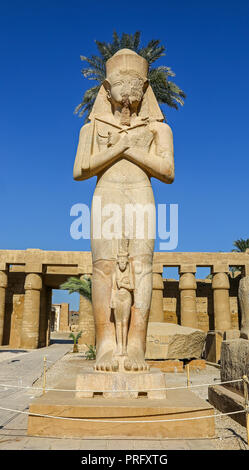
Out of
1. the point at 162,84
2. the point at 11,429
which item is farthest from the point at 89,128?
the point at 162,84

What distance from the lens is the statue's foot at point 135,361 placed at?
3.59 metres

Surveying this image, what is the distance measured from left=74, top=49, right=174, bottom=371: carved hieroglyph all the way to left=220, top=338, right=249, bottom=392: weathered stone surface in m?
1.45

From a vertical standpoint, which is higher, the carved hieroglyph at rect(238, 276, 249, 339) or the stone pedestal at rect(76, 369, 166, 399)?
the carved hieroglyph at rect(238, 276, 249, 339)

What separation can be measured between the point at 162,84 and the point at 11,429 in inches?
606

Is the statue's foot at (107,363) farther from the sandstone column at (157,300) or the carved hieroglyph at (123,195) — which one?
the sandstone column at (157,300)

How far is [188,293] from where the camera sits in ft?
66.8

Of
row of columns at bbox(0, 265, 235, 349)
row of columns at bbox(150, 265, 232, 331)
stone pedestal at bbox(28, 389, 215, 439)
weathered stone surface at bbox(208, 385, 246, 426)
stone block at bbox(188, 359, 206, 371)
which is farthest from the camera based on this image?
row of columns at bbox(150, 265, 232, 331)

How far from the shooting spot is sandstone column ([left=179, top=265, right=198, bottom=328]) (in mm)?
20078

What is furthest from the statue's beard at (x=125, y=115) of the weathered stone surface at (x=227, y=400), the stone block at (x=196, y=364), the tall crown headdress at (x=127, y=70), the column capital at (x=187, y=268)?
the column capital at (x=187, y=268)

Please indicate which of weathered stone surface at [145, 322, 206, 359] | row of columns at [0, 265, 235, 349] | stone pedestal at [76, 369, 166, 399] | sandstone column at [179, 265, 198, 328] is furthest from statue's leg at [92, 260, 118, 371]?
Result: sandstone column at [179, 265, 198, 328]

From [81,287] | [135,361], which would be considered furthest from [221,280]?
[135,361]

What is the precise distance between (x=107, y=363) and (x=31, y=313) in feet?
55.2

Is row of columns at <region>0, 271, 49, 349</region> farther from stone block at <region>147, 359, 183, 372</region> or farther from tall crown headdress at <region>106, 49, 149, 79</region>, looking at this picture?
tall crown headdress at <region>106, 49, 149, 79</region>

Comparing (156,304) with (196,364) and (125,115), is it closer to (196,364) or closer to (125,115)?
(196,364)
